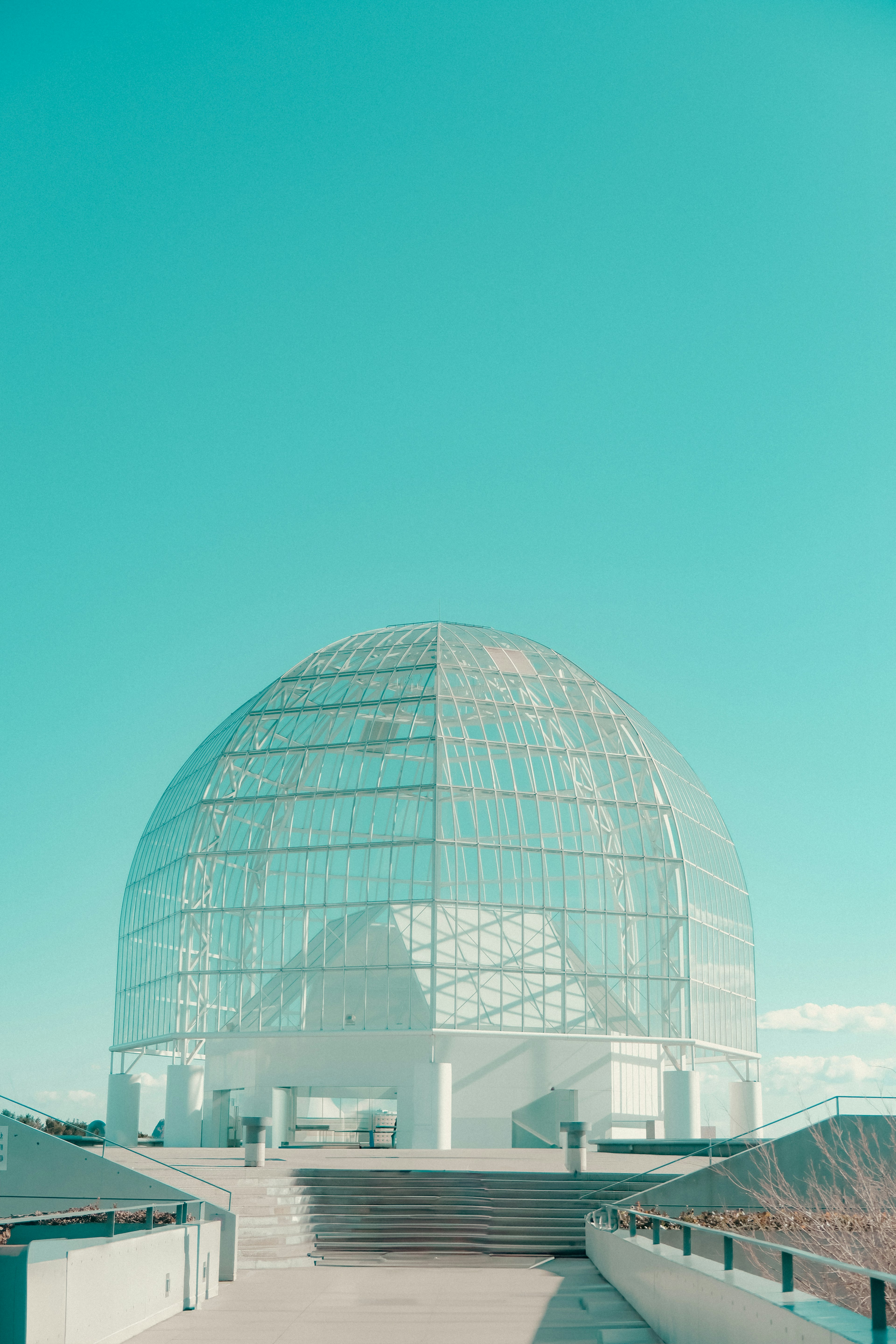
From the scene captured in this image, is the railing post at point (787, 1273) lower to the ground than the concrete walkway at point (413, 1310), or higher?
higher

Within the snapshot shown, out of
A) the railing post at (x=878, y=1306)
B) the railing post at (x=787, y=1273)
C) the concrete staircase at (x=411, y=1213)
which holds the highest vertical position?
the railing post at (x=878, y=1306)

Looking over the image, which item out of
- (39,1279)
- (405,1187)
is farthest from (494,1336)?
(405,1187)

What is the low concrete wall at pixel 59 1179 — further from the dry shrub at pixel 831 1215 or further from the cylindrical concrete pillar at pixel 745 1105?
the cylindrical concrete pillar at pixel 745 1105

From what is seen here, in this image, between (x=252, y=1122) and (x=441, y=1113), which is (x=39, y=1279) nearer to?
(x=252, y=1122)

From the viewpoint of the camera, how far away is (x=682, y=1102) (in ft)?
128

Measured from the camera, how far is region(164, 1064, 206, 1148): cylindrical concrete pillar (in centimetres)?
3966

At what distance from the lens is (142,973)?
148 ft

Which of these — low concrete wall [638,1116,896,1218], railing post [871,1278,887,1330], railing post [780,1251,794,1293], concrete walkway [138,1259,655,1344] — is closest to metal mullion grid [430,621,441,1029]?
low concrete wall [638,1116,896,1218]

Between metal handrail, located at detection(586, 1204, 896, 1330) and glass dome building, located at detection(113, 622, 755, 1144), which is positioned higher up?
glass dome building, located at detection(113, 622, 755, 1144)

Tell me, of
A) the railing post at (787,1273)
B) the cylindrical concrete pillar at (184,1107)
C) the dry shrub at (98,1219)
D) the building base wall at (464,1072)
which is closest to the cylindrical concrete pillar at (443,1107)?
the building base wall at (464,1072)

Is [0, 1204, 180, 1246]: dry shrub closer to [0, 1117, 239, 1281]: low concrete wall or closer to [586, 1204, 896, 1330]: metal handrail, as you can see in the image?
[0, 1117, 239, 1281]: low concrete wall

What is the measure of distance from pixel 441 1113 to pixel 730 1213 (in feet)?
48.4

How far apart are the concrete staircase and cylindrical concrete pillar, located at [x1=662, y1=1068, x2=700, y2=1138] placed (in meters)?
11.7

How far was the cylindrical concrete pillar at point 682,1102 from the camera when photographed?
38.8 metres
